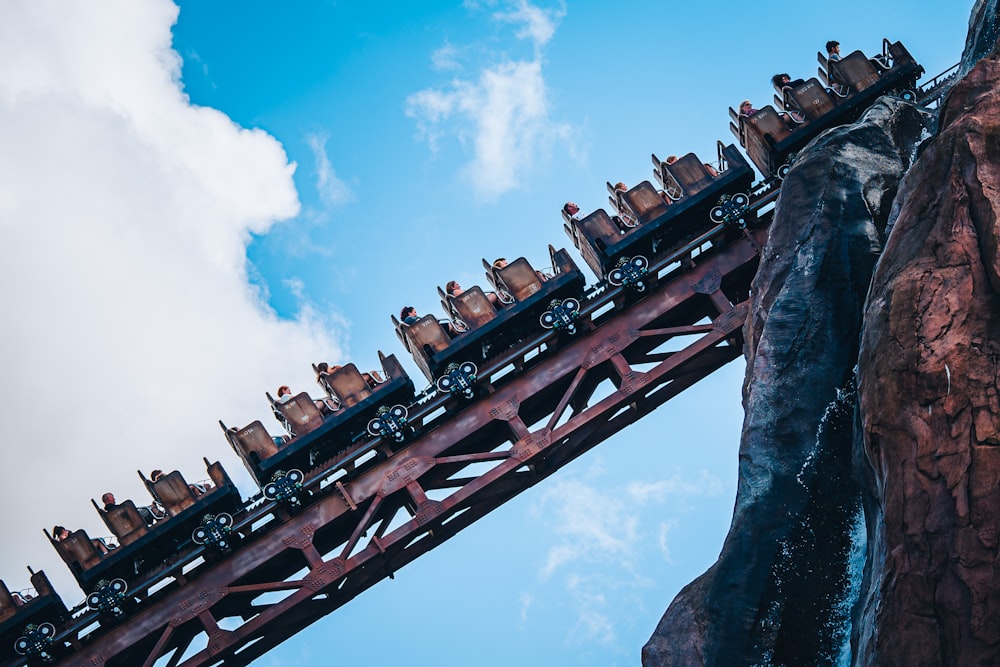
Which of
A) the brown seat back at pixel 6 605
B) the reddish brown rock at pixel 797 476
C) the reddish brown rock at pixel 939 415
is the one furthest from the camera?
the brown seat back at pixel 6 605

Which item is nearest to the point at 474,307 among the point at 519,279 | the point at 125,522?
the point at 519,279

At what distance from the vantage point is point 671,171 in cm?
2241

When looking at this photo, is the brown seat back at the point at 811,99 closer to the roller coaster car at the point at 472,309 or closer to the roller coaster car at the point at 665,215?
the roller coaster car at the point at 665,215

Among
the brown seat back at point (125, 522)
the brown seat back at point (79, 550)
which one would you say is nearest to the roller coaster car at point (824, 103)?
the brown seat back at point (125, 522)

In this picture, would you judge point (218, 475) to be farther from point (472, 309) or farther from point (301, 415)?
point (472, 309)

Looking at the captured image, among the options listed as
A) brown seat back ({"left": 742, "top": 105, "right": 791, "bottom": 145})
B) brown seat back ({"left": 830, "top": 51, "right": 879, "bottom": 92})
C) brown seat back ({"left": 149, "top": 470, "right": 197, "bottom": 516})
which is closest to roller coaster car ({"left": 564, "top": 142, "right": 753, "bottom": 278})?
brown seat back ({"left": 742, "top": 105, "right": 791, "bottom": 145})

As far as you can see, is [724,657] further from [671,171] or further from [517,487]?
[671,171]

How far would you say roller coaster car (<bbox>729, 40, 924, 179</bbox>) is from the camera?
73.1ft

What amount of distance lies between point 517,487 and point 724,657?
9.48 meters

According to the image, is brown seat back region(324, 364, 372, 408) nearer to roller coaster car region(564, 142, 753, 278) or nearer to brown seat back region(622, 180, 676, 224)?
roller coaster car region(564, 142, 753, 278)

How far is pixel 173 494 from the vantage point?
21391 millimetres

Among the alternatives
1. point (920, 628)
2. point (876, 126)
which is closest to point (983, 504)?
point (920, 628)

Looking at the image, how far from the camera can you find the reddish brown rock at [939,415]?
345 inches

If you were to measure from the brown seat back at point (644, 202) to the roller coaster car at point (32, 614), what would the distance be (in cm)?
1305
